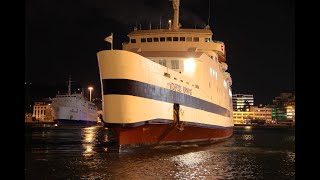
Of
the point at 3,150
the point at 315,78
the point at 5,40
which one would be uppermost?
the point at 5,40

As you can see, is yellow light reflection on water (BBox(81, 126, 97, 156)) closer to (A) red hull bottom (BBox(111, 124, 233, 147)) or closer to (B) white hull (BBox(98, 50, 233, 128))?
(A) red hull bottom (BBox(111, 124, 233, 147))

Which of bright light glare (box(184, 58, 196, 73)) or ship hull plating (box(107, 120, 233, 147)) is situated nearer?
ship hull plating (box(107, 120, 233, 147))

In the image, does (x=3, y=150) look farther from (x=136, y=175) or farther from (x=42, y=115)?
(x=42, y=115)

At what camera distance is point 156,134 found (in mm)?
26062

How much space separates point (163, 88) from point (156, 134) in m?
3.32

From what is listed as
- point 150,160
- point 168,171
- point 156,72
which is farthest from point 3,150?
point 156,72

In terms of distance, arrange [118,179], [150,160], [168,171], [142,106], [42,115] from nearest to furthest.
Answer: [118,179], [168,171], [150,160], [142,106], [42,115]

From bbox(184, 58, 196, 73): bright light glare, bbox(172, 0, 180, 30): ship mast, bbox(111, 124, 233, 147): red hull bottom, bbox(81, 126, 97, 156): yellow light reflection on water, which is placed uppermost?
bbox(172, 0, 180, 30): ship mast

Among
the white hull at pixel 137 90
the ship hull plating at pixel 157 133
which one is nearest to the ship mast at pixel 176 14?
the white hull at pixel 137 90

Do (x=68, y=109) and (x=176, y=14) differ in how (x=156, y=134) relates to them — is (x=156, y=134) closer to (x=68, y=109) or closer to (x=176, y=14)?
(x=176, y=14)

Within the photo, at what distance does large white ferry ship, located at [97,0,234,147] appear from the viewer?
23.3 meters

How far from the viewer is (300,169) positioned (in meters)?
8.27

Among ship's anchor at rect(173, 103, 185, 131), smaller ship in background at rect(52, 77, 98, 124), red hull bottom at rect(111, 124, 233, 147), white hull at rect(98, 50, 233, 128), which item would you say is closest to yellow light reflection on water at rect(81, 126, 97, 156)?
red hull bottom at rect(111, 124, 233, 147)

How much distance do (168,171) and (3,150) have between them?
402 inches
